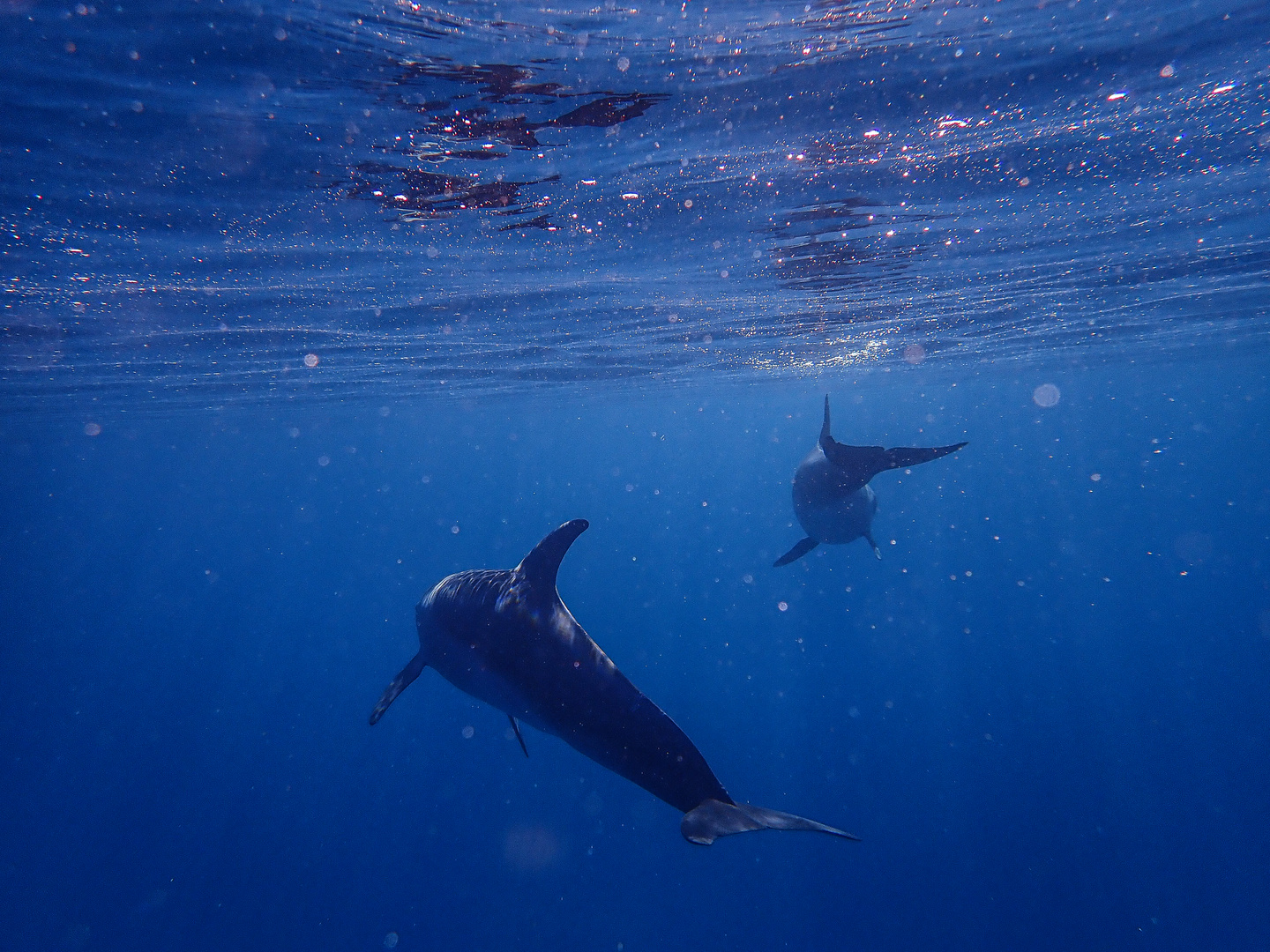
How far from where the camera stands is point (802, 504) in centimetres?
1386

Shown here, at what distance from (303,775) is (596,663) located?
82.5 ft

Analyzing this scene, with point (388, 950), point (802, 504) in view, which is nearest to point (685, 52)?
point (802, 504)

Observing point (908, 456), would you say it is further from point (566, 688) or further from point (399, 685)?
point (399, 685)

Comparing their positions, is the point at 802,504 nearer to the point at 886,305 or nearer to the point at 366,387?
the point at 886,305

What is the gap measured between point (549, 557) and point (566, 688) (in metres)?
1.26

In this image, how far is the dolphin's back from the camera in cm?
538

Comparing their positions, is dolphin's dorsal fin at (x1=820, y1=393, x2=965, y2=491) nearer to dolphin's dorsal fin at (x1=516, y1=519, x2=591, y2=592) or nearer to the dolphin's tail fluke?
dolphin's dorsal fin at (x1=516, y1=519, x2=591, y2=592)

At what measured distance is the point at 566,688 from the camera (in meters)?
5.83

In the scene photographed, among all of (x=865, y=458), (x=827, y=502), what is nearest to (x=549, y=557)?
(x=865, y=458)

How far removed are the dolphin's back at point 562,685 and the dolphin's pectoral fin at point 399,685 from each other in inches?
39.4

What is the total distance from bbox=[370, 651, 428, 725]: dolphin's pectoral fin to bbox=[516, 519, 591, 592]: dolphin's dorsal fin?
254cm

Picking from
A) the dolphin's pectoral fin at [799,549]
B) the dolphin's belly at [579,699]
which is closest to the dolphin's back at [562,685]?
the dolphin's belly at [579,699]

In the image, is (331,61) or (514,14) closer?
(514,14)

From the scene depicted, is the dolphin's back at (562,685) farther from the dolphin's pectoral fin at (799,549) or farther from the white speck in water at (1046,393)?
the white speck in water at (1046,393)
